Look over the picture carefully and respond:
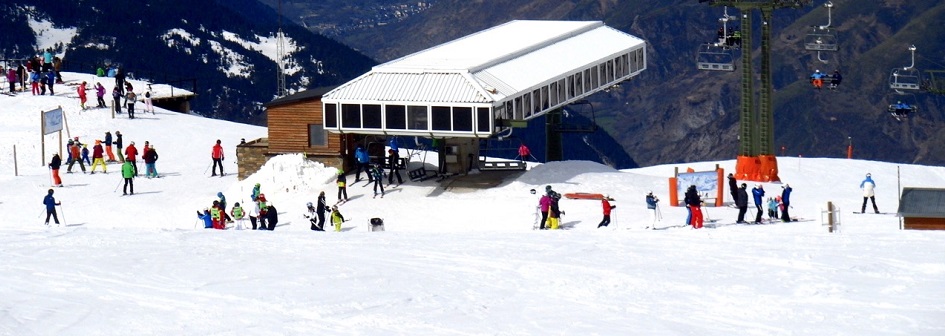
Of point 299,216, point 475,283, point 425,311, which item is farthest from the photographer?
point 299,216

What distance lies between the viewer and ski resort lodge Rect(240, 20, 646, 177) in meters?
54.6

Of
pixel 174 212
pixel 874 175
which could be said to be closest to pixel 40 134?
pixel 174 212

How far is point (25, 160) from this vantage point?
6303 cm

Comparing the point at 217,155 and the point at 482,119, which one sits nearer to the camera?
the point at 482,119

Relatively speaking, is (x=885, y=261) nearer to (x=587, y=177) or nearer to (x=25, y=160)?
(x=587, y=177)

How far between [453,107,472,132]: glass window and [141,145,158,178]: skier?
9716 mm

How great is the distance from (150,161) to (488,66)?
1055 cm

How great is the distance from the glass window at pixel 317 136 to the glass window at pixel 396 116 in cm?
248

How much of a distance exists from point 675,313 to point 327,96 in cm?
2252

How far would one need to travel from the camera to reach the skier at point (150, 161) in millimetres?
57906

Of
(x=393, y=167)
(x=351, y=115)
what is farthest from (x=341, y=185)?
(x=351, y=115)

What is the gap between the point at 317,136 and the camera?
5716cm

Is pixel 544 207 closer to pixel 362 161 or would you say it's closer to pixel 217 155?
pixel 362 161

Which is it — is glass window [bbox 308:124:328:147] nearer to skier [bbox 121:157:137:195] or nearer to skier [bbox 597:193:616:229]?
skier [bbox 121:157:137:195]
